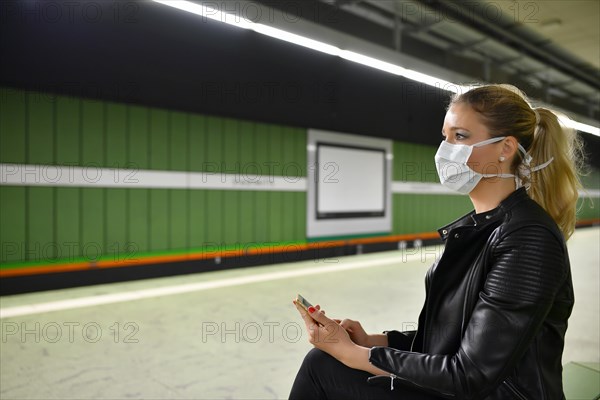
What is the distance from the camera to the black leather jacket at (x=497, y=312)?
1.05 m

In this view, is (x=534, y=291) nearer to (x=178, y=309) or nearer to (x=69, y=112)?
(x=178, y=309)

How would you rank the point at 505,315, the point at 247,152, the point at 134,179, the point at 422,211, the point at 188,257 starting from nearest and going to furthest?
the point at 505,315 < the point at 134,179 < the point at 188,257 < the point at 247,152 < the point at 422,211

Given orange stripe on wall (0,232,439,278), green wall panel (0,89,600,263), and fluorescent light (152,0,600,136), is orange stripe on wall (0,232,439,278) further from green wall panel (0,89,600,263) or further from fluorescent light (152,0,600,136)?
fluorescent light (152,0,600,136)

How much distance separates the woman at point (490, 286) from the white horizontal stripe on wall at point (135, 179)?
3777mm

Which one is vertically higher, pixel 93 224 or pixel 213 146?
pixel 213 146

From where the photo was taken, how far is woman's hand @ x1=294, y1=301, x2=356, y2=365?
1308 mm

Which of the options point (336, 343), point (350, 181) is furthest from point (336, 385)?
point (350, 181)

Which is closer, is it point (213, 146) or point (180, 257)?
point (180, 257)

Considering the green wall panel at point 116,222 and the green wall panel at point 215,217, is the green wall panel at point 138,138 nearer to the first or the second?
the green wall panel at point 116,222

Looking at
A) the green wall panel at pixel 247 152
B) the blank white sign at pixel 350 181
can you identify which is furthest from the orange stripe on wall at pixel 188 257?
the green wall panel at pixel 247 152

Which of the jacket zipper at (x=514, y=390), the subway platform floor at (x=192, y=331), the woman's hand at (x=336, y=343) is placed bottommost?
the subway platform floor at (x=192, y=331)

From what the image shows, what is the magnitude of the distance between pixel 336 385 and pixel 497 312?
1.83 feet

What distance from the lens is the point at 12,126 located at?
203 inches

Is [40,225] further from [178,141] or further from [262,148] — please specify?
[262,148]
